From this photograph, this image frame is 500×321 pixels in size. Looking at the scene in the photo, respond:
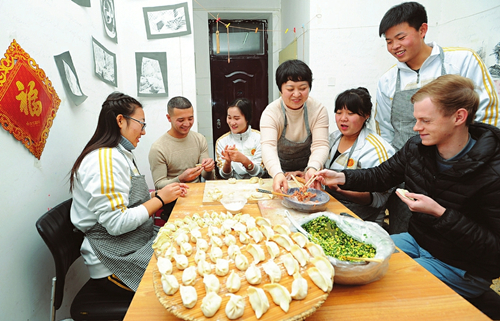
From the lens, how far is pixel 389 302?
2.99 feet

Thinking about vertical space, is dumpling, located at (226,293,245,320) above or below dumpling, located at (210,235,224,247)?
below

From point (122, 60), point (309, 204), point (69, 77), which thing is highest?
point (122, 60)

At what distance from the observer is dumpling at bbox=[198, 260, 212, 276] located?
871 mm

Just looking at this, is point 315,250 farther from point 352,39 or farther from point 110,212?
point 352,39

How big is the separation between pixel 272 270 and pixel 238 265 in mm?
113

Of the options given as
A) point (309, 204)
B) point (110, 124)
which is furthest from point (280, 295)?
point (110, 124)

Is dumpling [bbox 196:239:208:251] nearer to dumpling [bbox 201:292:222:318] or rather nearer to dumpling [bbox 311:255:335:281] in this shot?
dumpling [bbox 201:292:222:318]

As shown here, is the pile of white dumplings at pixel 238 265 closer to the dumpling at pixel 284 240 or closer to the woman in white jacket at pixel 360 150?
the dumpling at pixel 284 240

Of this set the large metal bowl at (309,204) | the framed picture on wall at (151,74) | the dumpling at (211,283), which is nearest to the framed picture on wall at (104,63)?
the framed picture on wall at (151,74)

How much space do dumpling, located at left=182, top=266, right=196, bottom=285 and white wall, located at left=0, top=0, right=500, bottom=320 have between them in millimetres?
1225

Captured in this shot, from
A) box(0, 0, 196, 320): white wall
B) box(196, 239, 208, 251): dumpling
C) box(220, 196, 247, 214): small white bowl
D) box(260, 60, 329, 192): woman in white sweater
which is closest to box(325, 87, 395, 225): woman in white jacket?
box(260, 60, 329, 192): woman in white sweater

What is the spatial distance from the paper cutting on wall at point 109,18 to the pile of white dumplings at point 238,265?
2.98 metres

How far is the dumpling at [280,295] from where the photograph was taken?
2.47ft

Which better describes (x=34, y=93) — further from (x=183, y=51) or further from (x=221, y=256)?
(x=183, y=51)
